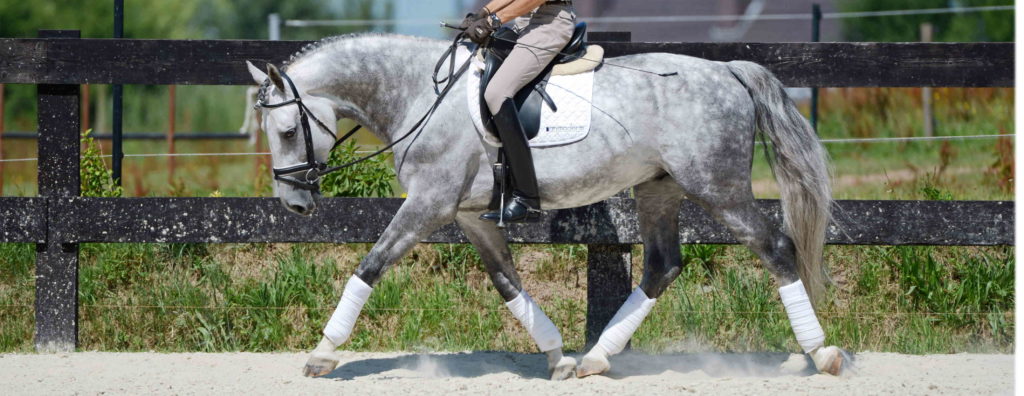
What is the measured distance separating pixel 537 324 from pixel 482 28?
1.43 meters

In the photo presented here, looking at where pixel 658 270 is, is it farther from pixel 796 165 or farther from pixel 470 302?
pixel 470 302

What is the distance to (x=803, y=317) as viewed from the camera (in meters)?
5.21

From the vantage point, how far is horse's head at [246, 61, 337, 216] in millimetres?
5012

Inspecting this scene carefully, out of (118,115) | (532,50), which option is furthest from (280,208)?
(532,50)

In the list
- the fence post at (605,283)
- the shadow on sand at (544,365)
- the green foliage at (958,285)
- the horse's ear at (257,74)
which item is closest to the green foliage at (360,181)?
the shadow on sand at (544,365)

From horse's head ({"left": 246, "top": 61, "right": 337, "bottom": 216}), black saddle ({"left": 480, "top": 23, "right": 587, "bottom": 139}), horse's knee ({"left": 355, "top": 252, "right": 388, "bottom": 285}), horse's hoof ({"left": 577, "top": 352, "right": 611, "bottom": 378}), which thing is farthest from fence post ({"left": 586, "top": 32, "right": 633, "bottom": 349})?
horse's head ({"left": 246, "top": 61, "right": 337, "bottom": 216})

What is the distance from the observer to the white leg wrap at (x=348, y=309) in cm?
506

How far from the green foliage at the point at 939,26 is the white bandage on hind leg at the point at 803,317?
19.3 meters

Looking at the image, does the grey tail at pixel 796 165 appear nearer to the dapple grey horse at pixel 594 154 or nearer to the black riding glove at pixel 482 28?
the dapple grey horse at pixel 594 154

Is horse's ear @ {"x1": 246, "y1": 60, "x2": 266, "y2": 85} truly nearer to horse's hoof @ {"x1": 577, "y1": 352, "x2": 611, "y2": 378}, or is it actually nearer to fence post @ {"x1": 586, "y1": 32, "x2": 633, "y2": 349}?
fence post @ {"x1": 586, "y1": 32, "x2": 633, "y2": 349}

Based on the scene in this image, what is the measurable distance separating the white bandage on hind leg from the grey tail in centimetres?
21

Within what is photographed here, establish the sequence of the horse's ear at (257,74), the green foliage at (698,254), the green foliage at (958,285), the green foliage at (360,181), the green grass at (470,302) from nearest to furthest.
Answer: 1. the horse's ear at (257,74)
2. the green grass at (470,302)
3. the green foliage at (958,285)
4. the green foliage at (698,254)
5. the green foliage at (360,181)

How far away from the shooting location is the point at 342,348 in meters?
6.34

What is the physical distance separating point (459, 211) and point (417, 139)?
0.42 meters
